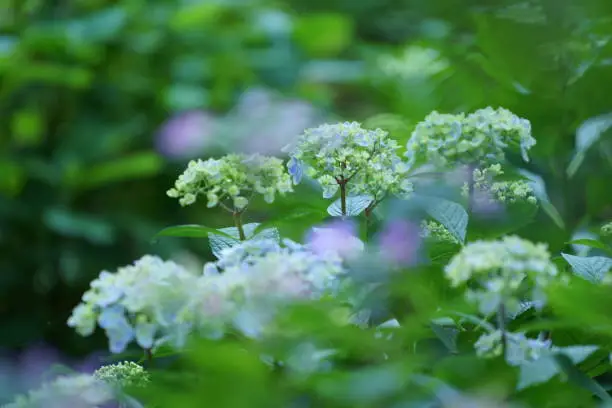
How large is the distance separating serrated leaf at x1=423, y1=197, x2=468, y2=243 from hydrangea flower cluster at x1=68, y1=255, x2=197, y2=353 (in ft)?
1.17

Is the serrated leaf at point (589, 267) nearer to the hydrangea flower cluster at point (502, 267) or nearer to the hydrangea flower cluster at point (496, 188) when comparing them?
the hydrangea flower cluster at point (496, 188)

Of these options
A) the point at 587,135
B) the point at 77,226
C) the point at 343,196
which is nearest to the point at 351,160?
the point at 343,196

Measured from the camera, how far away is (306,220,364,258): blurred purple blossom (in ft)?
3.19

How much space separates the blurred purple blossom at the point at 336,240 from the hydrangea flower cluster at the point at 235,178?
0.30ft

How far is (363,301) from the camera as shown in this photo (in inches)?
36.3

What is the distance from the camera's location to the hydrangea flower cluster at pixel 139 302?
863 mm

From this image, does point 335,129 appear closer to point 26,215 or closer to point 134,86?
point 26,215

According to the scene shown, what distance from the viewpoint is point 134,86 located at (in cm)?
403

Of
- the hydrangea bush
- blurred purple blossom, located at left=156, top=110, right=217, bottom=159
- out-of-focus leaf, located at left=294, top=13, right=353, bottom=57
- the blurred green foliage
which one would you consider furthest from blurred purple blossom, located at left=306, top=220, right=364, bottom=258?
out-of-focus leaf, located at left=294, top=13, right=353, bottom=57

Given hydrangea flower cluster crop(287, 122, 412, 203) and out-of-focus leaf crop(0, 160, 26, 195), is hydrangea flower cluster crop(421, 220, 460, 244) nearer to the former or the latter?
hydrangea flower cluster crop(287, 122, 412, 203)

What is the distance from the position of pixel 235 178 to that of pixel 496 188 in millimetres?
310

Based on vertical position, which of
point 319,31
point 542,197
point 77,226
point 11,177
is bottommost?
point 542,197

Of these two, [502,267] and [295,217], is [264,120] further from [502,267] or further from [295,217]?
[502,267]

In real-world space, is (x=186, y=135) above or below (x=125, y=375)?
above
